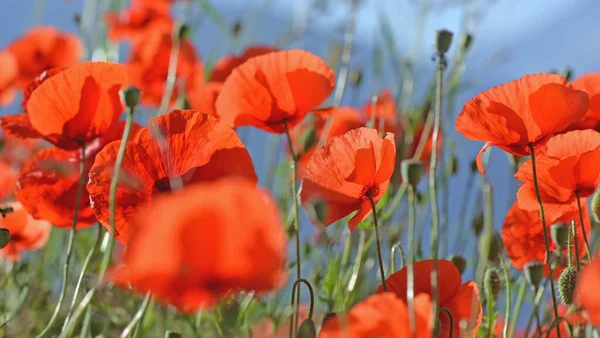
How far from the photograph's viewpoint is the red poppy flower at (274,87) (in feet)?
3.35

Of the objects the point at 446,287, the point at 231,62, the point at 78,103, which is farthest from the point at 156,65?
the point at 446,287

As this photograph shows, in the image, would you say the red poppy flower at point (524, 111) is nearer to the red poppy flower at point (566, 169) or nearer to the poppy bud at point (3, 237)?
the red poppy flower at point (566, 169)

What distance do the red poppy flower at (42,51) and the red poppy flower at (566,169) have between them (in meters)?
1.48

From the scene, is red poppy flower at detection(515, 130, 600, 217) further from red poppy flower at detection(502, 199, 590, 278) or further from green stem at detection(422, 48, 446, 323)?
green stem at detection(422, 48, 446, 323)

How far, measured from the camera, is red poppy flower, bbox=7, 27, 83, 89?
217cm

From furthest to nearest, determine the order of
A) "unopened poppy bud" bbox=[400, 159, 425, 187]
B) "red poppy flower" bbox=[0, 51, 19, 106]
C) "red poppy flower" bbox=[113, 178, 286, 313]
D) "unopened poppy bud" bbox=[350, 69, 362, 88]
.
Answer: "unopened poppy bud" bbox=[350, 69, 362, 88] → "red poppy flower" bbox=[0, 51, 19, 106] → "unopened poppy bud" bbox=[400, 159, 425, 187] → "red poppy flower" bbox=[113, 178, 286, 313]

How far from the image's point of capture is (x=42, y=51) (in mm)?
2332

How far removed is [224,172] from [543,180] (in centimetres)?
39

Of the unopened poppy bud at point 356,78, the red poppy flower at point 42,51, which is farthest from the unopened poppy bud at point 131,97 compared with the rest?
the red poppy flower at point 42,51

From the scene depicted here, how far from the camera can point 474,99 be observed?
2.91 ft

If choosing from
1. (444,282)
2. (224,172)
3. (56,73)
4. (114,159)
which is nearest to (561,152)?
(444,282)

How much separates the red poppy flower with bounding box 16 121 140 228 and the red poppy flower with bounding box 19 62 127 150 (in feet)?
0.08

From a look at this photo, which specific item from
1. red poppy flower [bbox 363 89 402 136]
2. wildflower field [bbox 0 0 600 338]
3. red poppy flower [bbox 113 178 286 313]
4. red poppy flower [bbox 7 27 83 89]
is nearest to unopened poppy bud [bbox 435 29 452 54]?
wildflower field [bbox 0 0 600 338]

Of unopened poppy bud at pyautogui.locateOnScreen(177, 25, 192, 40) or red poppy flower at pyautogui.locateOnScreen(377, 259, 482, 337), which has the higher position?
unopened poppy bud at pyautogui.locateOnScreen(177, 25, 192, 40)
